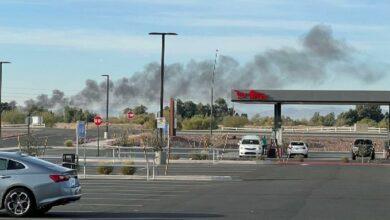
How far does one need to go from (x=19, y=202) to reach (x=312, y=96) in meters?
40.0

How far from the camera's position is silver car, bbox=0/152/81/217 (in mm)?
Result: 17047

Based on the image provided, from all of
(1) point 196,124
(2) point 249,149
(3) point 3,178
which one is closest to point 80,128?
(3) point 3,178

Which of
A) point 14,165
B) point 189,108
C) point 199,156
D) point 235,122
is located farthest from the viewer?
point 189,108

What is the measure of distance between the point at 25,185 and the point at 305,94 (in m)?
39.7

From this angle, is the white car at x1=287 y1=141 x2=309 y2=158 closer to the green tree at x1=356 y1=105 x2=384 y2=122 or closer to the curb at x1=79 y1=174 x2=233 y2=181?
the curb at x1=79 y1=174 x2=233 y2=181

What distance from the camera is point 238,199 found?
883 inches

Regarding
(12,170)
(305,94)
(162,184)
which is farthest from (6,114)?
(12,170)

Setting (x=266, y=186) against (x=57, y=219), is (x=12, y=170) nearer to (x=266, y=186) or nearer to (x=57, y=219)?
(x=57, y=219)

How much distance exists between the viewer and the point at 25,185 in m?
17.1

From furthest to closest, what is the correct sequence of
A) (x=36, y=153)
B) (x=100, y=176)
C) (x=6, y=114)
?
(x=6, y=114) → (x=36, y=153) → (x=100, y=176)

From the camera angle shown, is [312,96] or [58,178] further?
[312,96]

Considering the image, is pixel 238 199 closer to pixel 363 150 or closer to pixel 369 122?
pixel 363 150

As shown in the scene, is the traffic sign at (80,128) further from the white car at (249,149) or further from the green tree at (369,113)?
the green tree at (369,113)

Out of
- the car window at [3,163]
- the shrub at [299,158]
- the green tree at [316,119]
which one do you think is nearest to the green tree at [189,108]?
the green tree at [316,119]
